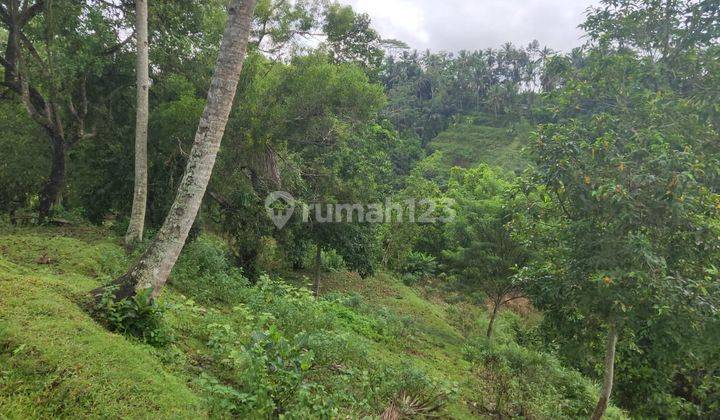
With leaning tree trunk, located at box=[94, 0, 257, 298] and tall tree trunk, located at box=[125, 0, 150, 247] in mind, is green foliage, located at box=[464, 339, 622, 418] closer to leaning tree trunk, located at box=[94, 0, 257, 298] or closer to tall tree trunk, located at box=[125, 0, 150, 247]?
leaning tree trunk, located at box=[94, 0, 257, 298]

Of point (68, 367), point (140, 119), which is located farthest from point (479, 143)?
point (68, 367)

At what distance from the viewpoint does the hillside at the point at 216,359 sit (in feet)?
11.0

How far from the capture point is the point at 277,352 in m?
4.23

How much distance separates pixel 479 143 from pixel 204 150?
54.4 m

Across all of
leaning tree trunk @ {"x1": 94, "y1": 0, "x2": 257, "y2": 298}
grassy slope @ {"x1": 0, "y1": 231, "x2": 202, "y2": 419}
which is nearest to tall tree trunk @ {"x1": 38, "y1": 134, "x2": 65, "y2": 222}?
grassy slope @ {"x1": 0, "y1": 231, "x2": 202, "y2": 419}

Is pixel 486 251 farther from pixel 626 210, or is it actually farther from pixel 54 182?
pixel 54 182

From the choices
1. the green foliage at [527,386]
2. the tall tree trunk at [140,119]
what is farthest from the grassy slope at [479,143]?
the tall tree trunk at [140,119]

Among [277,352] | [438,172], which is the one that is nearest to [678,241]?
[277,352]

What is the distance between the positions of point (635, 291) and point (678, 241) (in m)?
0.99

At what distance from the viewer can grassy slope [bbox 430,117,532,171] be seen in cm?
5148

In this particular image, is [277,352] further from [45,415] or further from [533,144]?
[533,144]

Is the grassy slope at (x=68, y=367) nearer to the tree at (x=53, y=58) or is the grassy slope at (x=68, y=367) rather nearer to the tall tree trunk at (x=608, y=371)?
the tall tree trunk at (x=608, y=371)

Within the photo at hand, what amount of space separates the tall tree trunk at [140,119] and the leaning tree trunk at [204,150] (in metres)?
4.14

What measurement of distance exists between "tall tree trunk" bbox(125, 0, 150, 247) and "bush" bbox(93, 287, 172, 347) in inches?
173
